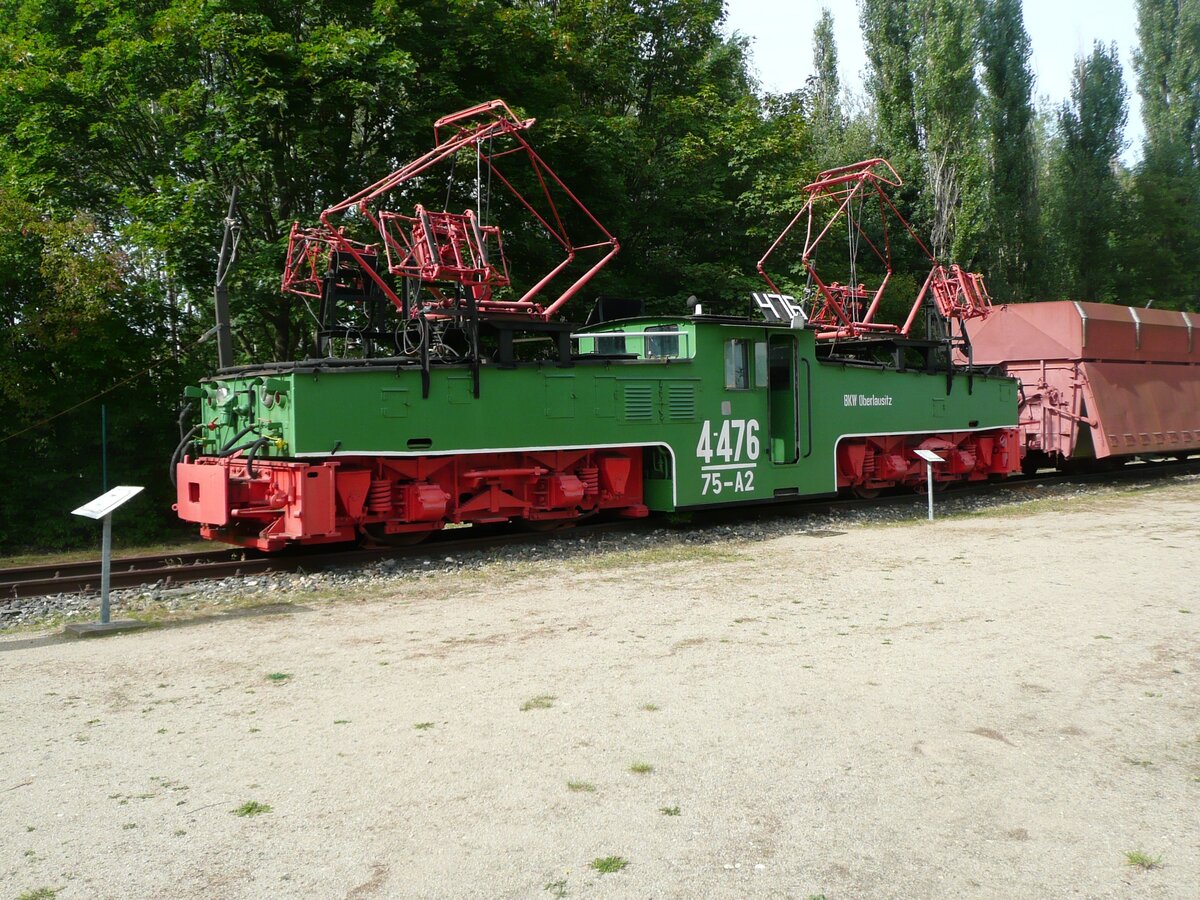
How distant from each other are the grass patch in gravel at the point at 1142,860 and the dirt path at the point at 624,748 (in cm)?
3

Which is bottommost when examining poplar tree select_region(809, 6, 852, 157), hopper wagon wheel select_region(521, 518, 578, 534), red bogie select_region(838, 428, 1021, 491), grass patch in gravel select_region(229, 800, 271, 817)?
grass patch in gravel select_region(229, 800, 271, 817)

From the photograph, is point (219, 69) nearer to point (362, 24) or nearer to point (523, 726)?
point (362, 24)

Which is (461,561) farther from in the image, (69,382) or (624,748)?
(69,382)

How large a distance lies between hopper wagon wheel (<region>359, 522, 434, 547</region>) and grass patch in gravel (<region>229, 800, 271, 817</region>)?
6.22 m

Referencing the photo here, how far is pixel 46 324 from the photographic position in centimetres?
1470

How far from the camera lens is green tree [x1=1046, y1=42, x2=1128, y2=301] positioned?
36219 mm

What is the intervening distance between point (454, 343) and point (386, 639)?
203 inches

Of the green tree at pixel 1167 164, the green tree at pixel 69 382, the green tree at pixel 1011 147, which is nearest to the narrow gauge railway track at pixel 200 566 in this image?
the green tree at pixel 69 382

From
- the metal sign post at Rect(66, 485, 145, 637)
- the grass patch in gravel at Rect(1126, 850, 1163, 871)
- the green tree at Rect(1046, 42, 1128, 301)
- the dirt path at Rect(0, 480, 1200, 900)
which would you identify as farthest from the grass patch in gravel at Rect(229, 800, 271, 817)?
the green tree at Rect(1046, 42, 1128, 301)

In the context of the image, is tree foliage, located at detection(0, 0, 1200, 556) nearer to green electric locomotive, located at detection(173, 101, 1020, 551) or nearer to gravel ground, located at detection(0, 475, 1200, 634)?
green electric locomotive, located at detection(173, 101, 1020, 551)

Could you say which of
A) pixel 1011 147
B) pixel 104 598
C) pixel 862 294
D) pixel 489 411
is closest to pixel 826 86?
pixel 1011 147

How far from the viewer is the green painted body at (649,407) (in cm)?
963

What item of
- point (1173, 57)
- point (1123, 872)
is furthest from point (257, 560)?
point (1173, 57)

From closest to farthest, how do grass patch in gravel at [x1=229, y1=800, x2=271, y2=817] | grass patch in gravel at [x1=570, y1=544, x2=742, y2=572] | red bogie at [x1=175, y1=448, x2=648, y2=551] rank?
1. grass patch in gravel at [x1=229, y1=800, x2=271, y2=817]
2. red bogie at [x1=175, y1=448, x2=648, y2=551]
3. grass patch in gravel at [x1=570, y1=544, x2=742, y2=572]
